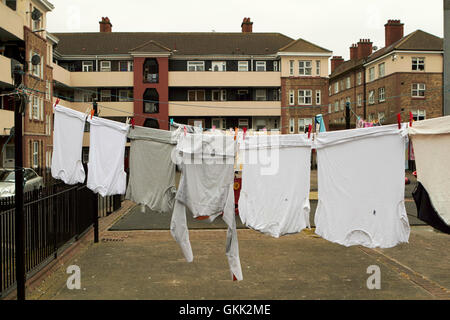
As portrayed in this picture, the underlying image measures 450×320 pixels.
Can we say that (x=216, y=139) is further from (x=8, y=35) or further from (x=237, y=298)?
(x=8, y=35)

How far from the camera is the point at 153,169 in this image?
22.9 feet

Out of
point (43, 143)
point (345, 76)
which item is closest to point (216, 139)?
point (43, 143)

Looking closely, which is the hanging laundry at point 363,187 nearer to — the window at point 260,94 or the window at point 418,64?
the window at point 260,94

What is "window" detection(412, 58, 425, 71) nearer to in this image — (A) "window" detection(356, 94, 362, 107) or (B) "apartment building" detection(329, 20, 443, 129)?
(B) "apartment building" detection(329, 20, 443, 129)

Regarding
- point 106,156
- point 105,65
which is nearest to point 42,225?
point 106,156

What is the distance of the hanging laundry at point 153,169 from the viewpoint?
6926 mm

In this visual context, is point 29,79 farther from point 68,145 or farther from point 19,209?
point 19,209

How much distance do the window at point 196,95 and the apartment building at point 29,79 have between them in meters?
14.7

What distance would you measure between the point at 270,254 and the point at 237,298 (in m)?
3.17

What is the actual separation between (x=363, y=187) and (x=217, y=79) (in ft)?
123

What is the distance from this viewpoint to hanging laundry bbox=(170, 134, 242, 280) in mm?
6555

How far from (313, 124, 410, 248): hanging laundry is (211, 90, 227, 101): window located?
38891mm

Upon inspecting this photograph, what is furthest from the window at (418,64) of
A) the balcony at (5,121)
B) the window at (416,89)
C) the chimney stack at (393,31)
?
the balcony at (5,121)

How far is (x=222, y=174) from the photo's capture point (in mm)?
6617
